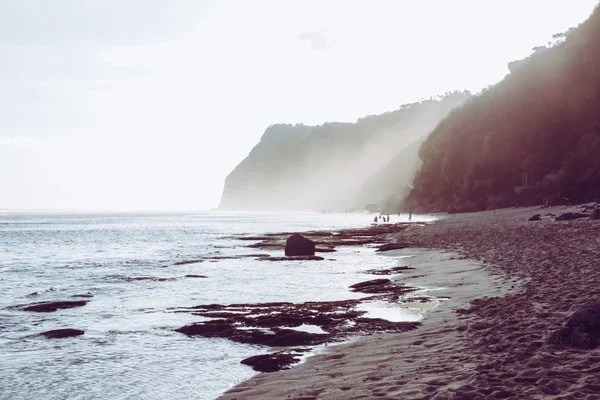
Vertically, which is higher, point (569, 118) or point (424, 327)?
point (569, 118)

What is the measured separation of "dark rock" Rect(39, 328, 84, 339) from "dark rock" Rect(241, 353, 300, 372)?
5.47 metres

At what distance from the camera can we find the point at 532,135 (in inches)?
3098

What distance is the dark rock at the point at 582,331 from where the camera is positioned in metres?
7.71

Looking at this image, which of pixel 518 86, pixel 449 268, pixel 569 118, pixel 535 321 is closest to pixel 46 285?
pixel 449 268

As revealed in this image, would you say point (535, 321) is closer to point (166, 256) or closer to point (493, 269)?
point (493, 269)

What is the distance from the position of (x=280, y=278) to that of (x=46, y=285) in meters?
11.0

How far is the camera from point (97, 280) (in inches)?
979

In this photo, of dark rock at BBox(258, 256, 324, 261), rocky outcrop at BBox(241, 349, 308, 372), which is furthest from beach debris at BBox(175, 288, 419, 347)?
dark rock at BBox(258, 256, 324, 261)

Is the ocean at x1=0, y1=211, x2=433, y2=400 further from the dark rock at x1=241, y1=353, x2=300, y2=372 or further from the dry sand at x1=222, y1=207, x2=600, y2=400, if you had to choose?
the dry sand at x1=222, y1=207, x2=600, y2=400

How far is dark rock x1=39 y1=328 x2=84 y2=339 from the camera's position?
12.5 m

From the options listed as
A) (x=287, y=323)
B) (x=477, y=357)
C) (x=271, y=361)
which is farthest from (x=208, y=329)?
(x=477, y=357)

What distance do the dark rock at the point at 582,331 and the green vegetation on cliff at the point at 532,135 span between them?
5010 centimetres

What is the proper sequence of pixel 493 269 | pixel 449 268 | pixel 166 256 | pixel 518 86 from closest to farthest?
pixel 493 269
pixel 449 268
pixel 166 256
pixel 518 86

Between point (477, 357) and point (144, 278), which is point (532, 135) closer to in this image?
point (144, 278)
